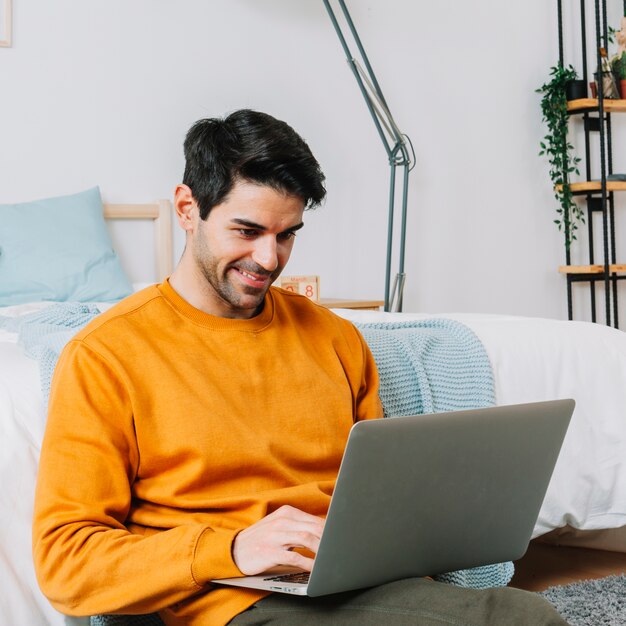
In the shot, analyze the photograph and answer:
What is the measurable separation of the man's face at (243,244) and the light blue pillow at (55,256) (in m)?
1.56

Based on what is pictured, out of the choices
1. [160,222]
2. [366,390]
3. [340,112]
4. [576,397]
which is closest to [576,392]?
[576,397]

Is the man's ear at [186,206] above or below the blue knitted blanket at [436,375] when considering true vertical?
above

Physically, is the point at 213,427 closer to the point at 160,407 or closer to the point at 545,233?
the point at 160,407

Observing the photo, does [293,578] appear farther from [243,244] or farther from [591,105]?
[591,105]

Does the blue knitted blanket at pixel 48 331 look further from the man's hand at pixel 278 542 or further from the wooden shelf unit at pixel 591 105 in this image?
the wooden shelf unit at pixel 591 105

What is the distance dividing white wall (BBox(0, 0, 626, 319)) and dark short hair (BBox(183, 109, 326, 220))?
6.84 feet

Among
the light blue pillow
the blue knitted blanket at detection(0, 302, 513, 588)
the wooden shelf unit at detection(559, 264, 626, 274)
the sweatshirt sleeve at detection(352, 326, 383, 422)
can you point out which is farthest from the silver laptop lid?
the wooden shelf unit at detection(559, 264, 626, 274)

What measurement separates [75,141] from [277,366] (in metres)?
2.23

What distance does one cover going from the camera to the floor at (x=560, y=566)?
70.6 inches

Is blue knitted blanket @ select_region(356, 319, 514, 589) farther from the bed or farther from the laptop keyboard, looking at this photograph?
the laptop keyboard

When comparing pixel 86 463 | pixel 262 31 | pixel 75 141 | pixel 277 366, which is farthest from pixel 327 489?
pixel 262 31

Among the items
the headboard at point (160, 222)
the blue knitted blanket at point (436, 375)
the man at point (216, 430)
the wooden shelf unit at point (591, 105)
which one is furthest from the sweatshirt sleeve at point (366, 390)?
the wooden shelf unit at point (591, 105)

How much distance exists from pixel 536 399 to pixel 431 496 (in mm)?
831

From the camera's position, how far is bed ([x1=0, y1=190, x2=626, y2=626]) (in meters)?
1.05
